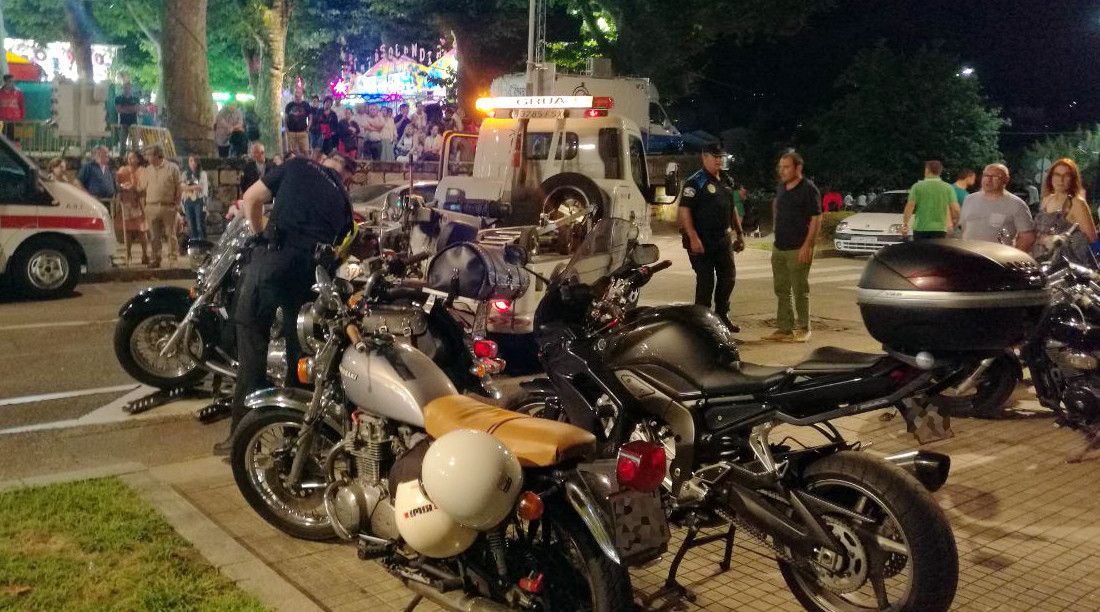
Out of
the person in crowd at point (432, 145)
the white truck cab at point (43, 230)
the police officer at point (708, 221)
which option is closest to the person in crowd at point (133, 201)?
the white truck cab at point (43, 230)

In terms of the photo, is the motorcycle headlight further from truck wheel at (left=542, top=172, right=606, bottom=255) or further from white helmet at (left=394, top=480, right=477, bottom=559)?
truck wheel at (left=542, top=172, right=606, bottom=255)

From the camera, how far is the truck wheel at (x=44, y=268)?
1233 cm

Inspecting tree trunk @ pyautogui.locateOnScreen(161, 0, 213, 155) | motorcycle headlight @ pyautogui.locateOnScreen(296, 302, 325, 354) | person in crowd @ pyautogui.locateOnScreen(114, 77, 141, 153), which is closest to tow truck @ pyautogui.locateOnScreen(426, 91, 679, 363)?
motorcycle headlight @ pyautogui.locateOnScreen(296, 302, 325, 354)

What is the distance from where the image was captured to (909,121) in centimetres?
3136

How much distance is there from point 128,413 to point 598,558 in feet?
16.0

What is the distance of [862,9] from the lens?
135 feet

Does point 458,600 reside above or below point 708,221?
below

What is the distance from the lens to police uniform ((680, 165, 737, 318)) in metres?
9.80

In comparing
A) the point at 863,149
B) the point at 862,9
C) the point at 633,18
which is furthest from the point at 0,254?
the point at 862,9

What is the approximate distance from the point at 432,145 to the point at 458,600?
23.7 meters

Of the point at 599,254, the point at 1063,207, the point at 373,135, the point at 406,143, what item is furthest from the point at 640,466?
the point at 406,143

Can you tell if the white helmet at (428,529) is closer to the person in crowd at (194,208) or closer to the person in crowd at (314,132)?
the person in crowd at (314,132)

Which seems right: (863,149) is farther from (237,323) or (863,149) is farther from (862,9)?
(237,323)

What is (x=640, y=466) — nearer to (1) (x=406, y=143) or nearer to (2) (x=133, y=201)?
(2) (x=133, y=201)
